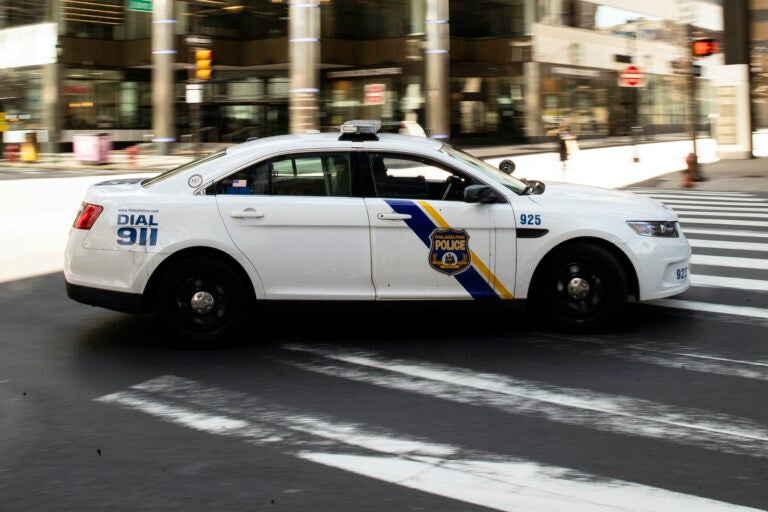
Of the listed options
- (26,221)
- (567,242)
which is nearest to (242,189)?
(567,242)

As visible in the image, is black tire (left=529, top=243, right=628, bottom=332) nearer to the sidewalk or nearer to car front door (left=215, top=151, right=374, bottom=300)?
car front door (left=215, top=151, right=374, bottom=300)

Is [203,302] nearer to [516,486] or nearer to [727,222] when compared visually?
[516,486]

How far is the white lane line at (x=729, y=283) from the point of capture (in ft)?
31.3

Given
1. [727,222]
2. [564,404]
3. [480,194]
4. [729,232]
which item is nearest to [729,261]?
[729,232]

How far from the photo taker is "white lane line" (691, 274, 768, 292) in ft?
31.3

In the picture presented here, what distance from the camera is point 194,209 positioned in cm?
714

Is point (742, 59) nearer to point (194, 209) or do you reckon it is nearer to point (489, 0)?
point (489, 0)

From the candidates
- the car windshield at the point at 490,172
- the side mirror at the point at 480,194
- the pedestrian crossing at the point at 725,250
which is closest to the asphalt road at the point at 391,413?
the pedestrian crossing at the point at 725,250

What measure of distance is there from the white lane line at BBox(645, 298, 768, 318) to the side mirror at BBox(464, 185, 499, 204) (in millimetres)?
2377

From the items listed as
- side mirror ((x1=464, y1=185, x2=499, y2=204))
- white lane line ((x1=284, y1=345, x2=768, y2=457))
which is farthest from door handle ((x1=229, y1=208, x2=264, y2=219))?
side mirror ((x1=464, y1=185, x2=499, y2=204))

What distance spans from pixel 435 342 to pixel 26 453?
10.7 ft

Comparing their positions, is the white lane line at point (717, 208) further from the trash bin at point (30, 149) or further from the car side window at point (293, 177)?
the trash bin at point (30, 149)

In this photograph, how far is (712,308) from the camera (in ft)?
28.0

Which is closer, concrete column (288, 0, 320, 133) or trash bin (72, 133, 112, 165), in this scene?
concrete column (288, 0, 320, 133)
